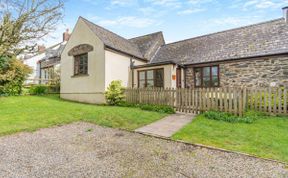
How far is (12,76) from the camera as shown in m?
14.6

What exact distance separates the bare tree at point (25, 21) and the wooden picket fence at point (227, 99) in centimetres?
968

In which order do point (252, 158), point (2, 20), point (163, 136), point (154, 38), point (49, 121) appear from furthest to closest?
point (154, 38) < point (2, 20) < point (49, 121) < point (163, 136) < point (252, 158)

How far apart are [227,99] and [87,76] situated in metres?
10.4

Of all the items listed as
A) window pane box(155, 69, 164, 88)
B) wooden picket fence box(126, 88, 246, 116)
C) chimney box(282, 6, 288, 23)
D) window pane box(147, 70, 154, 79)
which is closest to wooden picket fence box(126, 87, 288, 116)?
wooden picket fence box(126, 88, 246, 116)

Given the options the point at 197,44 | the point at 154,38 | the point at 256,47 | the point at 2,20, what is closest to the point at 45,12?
the point at 2,20

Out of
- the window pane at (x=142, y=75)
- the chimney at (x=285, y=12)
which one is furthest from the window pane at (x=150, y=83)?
the chimney at (x=285, y=12)

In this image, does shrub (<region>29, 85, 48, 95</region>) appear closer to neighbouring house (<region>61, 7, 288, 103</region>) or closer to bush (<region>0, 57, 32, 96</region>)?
bush (<region>0, 57, 32, 96</region>)

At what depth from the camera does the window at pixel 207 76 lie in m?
13.1

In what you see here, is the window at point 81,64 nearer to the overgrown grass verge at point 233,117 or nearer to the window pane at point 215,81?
the overgrown grass verge at point 233,117

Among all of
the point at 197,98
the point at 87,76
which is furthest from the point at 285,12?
the point at 87,76

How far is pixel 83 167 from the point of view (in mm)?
3322

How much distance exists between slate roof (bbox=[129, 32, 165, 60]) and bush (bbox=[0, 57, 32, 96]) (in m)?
12.0

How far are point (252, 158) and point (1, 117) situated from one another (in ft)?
31.5

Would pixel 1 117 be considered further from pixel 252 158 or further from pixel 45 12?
pixel 252 158
